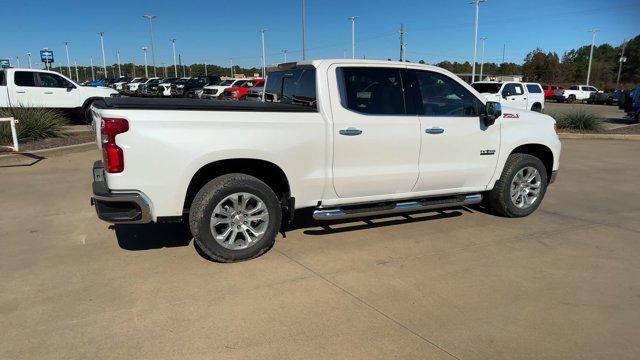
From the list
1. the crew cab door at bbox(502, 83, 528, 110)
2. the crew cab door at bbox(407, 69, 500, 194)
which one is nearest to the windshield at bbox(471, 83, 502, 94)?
the crew cab door at bbox(502, 83, 528, 110)

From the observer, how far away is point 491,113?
5453mm

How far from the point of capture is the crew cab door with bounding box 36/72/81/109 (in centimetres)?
1548

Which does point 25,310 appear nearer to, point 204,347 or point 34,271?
point 34,271

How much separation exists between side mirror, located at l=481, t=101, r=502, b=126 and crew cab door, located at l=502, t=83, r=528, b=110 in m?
17.2

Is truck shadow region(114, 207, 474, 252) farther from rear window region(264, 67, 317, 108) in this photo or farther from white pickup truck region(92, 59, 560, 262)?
rear window region(264, 67, 317, 108)

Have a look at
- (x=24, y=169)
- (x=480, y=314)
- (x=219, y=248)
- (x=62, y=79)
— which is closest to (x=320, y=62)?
(x=219, y=248)

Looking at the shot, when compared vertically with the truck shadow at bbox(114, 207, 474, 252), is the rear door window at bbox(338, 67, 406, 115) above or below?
above

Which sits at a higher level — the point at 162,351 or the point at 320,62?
the point at 320,62

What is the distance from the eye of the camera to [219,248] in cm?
439

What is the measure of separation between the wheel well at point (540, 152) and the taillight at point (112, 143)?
4524mm

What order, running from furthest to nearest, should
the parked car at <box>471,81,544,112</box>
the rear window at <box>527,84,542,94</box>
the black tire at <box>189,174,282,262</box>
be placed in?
1. the rear window at <box>527,84,542,94</box>
2. the parked car at <box>471,81,544,112</box>
3. the black tire at <box>189,174,282,262</box>

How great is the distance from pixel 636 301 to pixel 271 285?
9.58 feet

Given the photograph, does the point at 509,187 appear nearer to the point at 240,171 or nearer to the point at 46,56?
the point at 240,171

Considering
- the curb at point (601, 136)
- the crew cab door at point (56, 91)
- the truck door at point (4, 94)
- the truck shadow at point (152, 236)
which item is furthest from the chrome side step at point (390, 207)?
the truck door at point (4, 94)
